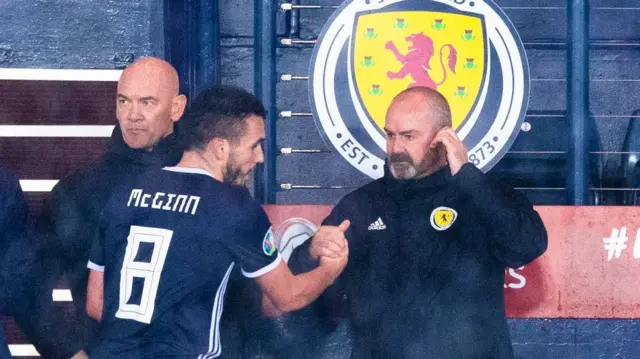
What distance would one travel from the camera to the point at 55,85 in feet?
16.9

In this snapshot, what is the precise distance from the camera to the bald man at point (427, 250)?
4051mm

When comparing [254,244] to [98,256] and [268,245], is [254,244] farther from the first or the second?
[98,256]

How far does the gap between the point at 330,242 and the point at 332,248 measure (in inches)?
1.6

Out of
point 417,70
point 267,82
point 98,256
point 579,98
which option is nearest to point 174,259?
point 98,256

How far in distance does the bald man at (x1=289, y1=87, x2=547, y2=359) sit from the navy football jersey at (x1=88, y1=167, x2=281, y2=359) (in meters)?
0.63

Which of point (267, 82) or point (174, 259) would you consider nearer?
point (174, 259)

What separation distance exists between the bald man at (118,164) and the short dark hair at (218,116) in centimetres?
57

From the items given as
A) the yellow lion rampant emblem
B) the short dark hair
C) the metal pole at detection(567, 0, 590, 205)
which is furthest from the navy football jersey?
the metal pole at detection(567, 0, 590, 205)

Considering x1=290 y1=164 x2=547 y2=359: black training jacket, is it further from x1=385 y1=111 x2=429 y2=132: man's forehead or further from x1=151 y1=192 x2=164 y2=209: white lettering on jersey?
x1=151 y1=192 x2=164 y2=209: white lettering on jersey

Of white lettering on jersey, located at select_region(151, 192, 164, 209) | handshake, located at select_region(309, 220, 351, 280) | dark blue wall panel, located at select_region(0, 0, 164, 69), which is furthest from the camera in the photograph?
dark blue wall panel, located at select_region(0, 0, 164, 69)

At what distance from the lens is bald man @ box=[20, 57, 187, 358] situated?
4332mm

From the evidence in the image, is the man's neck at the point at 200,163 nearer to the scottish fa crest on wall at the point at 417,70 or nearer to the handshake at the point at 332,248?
the handshake at the point at 332,248

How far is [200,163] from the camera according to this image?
11.8ft

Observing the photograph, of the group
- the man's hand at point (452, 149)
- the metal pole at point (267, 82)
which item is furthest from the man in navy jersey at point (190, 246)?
the metal pole at point (267, 82)
